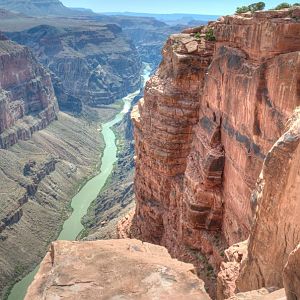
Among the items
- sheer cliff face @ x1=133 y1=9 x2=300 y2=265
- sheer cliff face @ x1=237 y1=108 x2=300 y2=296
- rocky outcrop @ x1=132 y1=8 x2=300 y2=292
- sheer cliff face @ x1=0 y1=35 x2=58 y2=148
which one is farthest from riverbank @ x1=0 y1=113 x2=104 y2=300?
sheer cliff face @ x1=237 y1=108 x2=300 y2=296

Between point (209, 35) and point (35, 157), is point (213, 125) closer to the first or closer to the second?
point (209, 35)

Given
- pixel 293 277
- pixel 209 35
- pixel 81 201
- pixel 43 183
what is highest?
pixel 209 35

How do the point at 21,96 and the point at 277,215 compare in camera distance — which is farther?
the point at 21,96

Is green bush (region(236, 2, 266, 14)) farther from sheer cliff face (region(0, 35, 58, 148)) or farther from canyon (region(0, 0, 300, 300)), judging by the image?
sheer cliff face (region(0, 35, 58, 148))

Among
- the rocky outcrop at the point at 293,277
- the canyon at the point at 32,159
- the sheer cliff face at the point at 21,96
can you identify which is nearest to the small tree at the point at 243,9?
the rocky outcrop at the point at 293,277

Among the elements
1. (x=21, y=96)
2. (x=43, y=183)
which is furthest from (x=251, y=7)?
(x=21, y=96)

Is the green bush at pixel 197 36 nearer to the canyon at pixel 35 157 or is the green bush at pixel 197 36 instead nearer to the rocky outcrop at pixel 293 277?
the rocky outcrop at pixel 293 277
